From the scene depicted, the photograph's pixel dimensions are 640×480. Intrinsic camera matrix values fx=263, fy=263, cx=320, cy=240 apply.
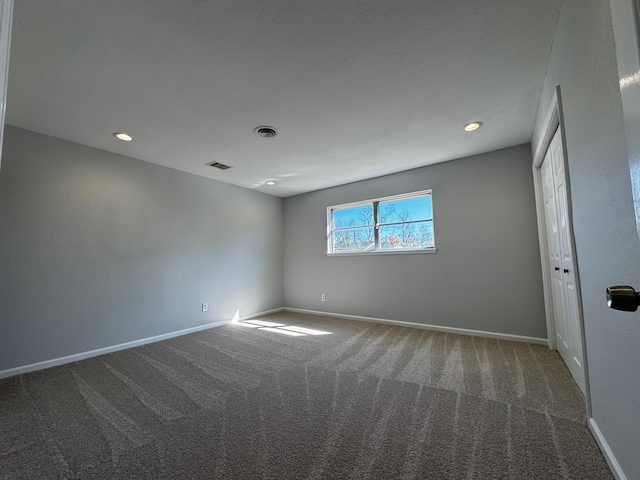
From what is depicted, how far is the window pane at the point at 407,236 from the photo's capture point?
3838 millimetres

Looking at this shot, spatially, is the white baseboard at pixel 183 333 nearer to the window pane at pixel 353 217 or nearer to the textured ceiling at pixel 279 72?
the window pane at pixel 353 217

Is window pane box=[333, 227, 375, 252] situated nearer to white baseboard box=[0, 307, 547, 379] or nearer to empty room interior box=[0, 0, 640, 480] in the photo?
empty room interior box=[0, 0, 640, 480]

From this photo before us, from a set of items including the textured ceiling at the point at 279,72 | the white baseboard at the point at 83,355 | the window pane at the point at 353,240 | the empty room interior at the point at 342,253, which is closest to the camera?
the empty room interior at the point at 342,253

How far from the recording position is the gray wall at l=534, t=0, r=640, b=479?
103cm

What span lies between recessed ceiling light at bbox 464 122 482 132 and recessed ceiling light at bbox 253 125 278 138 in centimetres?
197

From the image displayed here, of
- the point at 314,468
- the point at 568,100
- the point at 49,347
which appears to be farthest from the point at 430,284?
the point at 49,347

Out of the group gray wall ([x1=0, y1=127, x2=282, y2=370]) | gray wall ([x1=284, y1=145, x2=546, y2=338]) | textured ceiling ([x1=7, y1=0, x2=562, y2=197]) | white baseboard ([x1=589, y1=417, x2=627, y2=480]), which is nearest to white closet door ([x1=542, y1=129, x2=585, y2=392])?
gray wall ([x1=284, y1=145, x2=546, y2=338])

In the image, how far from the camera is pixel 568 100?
1541 millimetres

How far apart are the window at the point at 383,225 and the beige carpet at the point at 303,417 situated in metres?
1.64

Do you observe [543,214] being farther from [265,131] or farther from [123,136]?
[123,136]

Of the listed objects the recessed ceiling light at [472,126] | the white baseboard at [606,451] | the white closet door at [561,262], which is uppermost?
the recessed ceiling light at [472,126]

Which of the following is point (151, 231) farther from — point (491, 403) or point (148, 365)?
point (491, 403)

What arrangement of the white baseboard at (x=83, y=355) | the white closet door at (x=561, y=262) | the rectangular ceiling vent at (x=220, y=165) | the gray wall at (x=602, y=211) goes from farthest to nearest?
1. the rectangular ceiling vent at (x=220, y=165)
2. the white baseboard at (x=83, y=355)
3. the white closet door at (x=561, y=262)
4. the gray wall at (x=602, y=211)

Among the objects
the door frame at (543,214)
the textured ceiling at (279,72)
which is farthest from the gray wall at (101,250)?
the door frame at (543,214)
